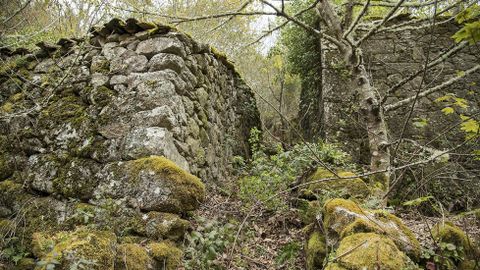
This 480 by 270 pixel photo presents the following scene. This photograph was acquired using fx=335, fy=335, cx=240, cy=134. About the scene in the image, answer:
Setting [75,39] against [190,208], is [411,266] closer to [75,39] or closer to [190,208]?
[190,208]

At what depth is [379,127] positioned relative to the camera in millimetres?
3908

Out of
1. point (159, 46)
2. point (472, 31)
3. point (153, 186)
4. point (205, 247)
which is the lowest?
point (205, 247)


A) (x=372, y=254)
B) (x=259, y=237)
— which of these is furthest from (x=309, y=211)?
(x=372, y=254)

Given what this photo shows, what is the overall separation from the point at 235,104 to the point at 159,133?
3.33 meters

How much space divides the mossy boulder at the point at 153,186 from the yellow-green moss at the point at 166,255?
1.18 ft

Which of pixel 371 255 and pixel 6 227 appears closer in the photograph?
pixel 371 255

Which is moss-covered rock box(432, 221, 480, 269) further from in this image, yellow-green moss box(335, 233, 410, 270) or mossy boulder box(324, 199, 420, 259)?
yellow-green moss box(335, 233, 410, 270)

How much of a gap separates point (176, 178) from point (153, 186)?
20 centimetres

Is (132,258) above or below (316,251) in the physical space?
above

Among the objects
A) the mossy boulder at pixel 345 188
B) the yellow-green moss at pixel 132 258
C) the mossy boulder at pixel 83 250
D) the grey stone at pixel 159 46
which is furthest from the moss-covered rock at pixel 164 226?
the grey stone at pixel 159 46

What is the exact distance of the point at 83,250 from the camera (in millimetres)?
2016

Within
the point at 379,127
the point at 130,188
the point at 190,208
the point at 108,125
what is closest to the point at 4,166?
the point at 108,125

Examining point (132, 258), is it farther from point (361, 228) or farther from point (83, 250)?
point (361, 228)

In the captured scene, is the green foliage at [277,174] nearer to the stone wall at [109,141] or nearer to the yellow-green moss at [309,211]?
the yellow-green moss at [309,211]
